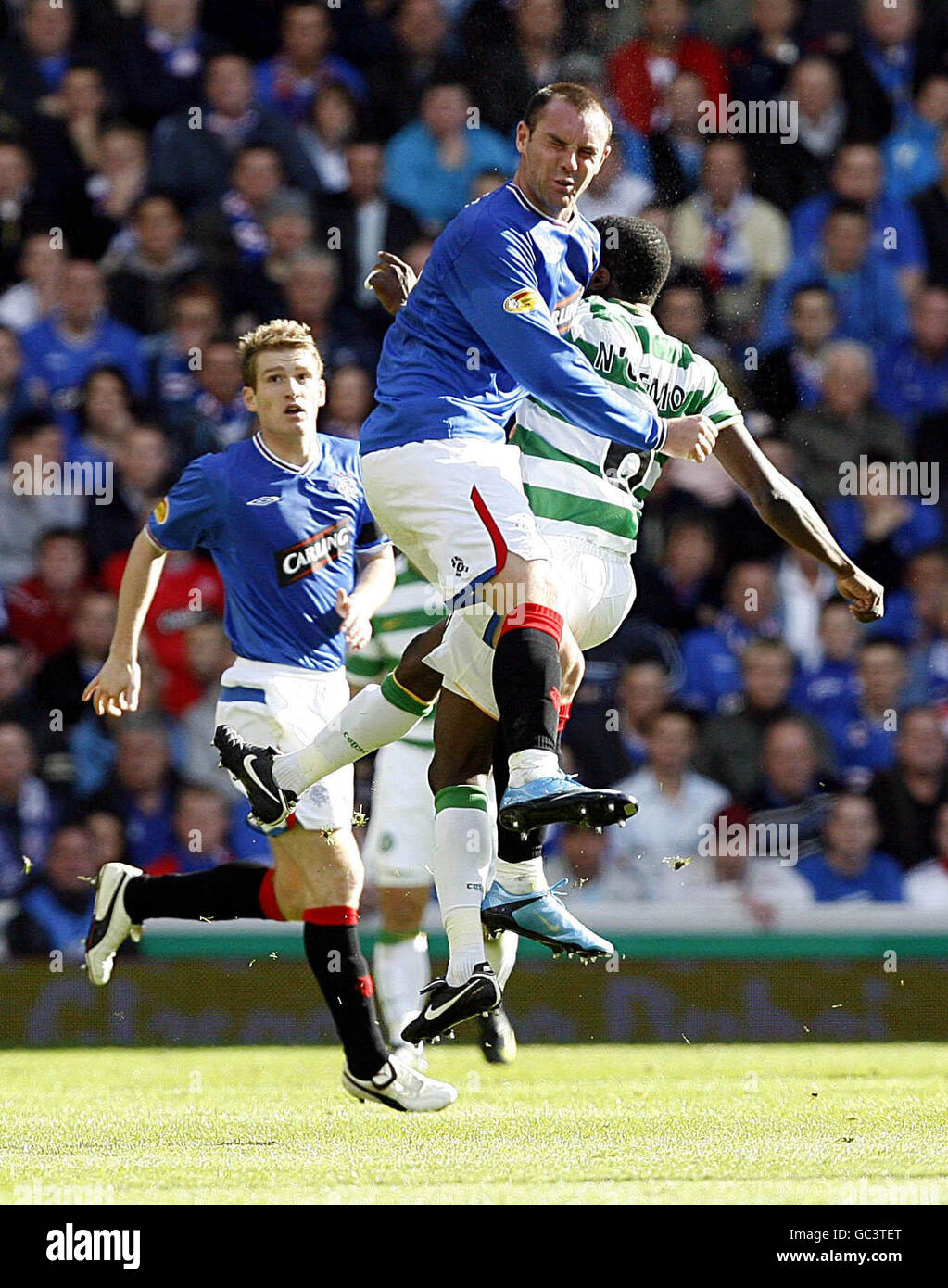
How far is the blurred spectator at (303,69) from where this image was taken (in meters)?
10.2

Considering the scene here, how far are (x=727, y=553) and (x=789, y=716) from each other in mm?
792

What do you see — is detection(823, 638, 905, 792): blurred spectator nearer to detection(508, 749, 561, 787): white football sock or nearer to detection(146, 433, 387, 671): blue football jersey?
detection(146, 433, 387, 671): blue football jersey

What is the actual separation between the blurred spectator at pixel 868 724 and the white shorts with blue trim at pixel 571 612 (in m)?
3.59

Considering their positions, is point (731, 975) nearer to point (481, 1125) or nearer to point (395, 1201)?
point (481, 1125)

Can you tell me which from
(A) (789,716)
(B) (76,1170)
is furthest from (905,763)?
(B) (76,1170)

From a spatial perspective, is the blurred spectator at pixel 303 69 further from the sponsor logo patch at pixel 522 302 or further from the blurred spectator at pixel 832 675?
the sponsor logo patch at pixel 522 302

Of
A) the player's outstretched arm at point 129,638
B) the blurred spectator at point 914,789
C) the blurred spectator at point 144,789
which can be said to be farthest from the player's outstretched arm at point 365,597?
the blurred spectator at point 914,789

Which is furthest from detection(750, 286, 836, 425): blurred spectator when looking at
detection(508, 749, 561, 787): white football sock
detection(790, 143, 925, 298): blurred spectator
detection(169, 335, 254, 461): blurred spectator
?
detection(508, 749, 561, 787): white football sock

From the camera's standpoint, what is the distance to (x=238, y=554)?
21.1ft

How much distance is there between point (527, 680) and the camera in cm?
527

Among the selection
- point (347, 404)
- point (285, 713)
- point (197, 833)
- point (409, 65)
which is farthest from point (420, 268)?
point (285, 713)

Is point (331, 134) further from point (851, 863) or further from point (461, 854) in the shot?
point (461, 854)

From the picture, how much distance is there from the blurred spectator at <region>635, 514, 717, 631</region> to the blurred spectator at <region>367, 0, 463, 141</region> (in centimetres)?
242

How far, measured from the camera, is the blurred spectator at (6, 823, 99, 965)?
8938 millimetres
